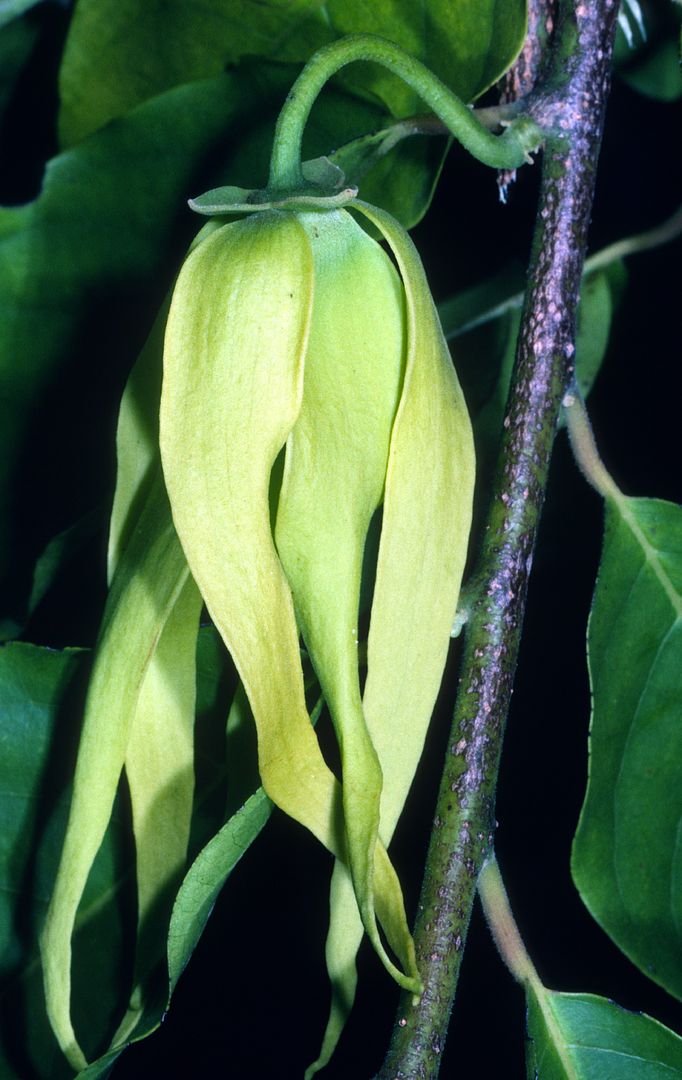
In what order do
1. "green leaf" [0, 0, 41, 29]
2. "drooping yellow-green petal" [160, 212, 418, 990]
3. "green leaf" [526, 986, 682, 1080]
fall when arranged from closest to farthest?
"drooping yellow-green petal" [160, 212, 418, 990] < "green leaf" [526, 986, 682, 1080] < "green leaf" [0, 0, 41, 29]

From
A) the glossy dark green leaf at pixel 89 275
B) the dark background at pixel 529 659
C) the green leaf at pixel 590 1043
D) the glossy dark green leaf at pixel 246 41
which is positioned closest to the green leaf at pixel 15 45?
the dark background at pixel 529 659

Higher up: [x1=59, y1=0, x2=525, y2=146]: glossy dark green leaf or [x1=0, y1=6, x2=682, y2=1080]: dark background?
[x1=59, y1=0, x2=525, y2=146]: glossy dark green leaf

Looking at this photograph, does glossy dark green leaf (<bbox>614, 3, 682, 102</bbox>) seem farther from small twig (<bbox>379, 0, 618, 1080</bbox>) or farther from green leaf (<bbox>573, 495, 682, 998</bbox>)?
green leaf (<bbox>573, 495, 682, 998</bbox>)

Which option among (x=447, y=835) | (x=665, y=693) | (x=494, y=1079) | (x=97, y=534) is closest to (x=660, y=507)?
(x=665, y=693)

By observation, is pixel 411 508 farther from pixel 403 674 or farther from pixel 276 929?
pixel 276 929

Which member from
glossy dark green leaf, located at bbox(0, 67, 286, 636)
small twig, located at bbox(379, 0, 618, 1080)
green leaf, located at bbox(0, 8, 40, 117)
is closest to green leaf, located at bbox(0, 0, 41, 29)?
green leaf, located at bbox(0, 8, 40, 117)

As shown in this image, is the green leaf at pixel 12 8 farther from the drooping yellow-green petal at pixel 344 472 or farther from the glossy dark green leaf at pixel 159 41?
the drooping yellow-green petal at pixel 344 472
